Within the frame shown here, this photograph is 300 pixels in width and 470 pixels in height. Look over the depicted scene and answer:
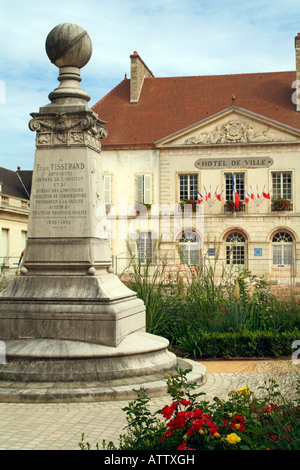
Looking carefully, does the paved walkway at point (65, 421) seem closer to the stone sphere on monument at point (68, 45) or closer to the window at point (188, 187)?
Result: the stone sphere on monument at point (68, 45)

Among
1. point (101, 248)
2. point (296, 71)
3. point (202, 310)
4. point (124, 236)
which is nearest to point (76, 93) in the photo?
point (101, 248)

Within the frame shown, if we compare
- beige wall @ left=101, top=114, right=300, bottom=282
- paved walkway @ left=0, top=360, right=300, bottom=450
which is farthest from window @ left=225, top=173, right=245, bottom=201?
paved walkway @ left=0, top=360, right=300, bottom=450

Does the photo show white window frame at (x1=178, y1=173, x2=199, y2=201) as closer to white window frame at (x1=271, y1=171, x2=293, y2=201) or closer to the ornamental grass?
white window frame at (x1=271, y1=171, x2=293, y2=201)

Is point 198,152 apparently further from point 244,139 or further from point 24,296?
point 24,296

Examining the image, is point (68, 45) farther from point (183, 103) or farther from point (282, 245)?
point (183, 103)

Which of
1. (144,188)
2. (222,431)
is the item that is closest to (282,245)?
(144,188)

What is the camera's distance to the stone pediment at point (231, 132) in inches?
1201

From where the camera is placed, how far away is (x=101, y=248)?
23.6 feet

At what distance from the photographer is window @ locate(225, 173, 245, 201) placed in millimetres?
31000

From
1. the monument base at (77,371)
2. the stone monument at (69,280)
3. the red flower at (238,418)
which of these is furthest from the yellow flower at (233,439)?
the stone monument at (69,280)

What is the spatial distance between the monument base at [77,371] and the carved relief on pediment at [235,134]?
25480 millimetres

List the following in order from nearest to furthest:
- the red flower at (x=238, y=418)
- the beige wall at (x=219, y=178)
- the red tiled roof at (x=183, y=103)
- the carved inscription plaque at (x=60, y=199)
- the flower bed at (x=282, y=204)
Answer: the red flower at (x=238, y=418) → the carved inscription plaque at (x=60, y=199) → the flower bed at (x=282, y=204) → the beige wall at (x=219, y=178) → the red tiled roof at (x=183, y=103)

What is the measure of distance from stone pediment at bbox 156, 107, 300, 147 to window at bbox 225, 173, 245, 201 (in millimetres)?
1745

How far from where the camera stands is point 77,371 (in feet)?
19.4
